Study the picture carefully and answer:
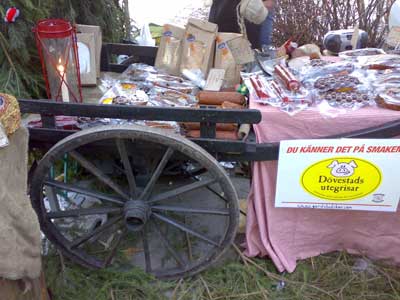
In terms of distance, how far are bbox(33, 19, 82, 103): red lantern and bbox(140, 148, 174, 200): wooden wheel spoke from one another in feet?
2.01

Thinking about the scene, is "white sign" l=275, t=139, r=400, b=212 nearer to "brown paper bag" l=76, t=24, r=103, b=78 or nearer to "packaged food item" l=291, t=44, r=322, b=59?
"packaged food item" l=291, t=44, r=322, b=59

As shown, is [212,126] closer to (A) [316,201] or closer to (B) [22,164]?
(A) [316,201]

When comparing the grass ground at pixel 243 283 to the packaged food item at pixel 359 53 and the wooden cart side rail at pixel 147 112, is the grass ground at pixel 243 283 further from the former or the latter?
the packaged food item at pixel 359 53

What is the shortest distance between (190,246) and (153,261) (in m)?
0.20

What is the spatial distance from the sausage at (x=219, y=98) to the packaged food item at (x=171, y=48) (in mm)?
429

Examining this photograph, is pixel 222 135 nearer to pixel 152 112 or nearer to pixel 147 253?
pixel 152 112

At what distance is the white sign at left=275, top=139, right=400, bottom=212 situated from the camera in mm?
1834

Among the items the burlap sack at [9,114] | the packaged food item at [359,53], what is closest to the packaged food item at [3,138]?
the burlap sack at [9,114]

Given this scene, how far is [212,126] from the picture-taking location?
1863 mm

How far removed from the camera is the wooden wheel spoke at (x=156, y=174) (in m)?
1.79

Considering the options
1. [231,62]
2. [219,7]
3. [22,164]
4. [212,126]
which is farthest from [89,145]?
[219,7]

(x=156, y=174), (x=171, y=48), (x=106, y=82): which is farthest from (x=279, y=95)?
(x=106, y=82)

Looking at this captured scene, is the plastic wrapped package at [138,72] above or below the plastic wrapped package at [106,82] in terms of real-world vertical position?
above

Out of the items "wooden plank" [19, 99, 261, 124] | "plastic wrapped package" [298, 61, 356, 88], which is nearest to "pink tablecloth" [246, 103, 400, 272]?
"wooden plank" [19, 99, 261, 124]
